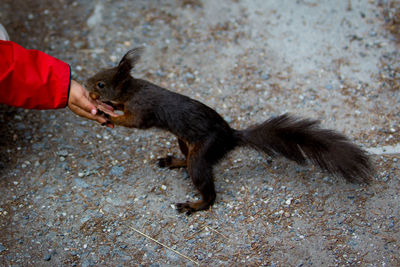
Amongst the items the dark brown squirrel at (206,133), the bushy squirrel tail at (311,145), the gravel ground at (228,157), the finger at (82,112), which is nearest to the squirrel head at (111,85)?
the dark brown squirrel at (206,133)

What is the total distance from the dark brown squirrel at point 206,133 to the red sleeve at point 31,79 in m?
0.23

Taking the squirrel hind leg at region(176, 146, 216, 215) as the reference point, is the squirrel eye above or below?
above

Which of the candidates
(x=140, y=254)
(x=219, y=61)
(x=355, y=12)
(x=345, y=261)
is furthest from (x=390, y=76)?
(x=140, y=254)

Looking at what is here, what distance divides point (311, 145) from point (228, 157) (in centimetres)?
73

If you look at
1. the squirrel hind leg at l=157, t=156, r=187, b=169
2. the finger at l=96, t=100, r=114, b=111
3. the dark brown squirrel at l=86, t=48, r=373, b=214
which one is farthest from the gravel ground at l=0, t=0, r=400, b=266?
the finger at l=96, t=100, r=114, b=111

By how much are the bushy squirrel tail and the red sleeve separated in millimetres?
1220

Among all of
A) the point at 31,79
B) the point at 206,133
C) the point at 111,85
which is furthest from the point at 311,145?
the point at 31,79

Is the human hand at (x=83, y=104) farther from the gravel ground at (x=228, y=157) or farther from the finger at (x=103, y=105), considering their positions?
the gravel ground at (x=228, y=157)

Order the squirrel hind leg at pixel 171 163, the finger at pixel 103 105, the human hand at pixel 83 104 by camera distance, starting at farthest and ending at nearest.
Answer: the squirrel hind leg at pixel 171 163 < the finger at pixel 103 105 < the human hand at pixel 83 104

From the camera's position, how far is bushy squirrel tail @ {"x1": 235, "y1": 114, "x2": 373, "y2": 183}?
2605mm

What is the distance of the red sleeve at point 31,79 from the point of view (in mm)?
2621

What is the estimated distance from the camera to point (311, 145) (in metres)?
2.67

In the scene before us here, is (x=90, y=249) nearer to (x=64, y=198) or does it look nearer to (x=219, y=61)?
Result: (x=64, y=198)

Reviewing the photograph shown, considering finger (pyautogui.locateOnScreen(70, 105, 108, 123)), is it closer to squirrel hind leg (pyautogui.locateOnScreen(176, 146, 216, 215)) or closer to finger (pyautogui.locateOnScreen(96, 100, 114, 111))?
finger (pyautogui.locateOnScreen(96, 100, 114, 111))
